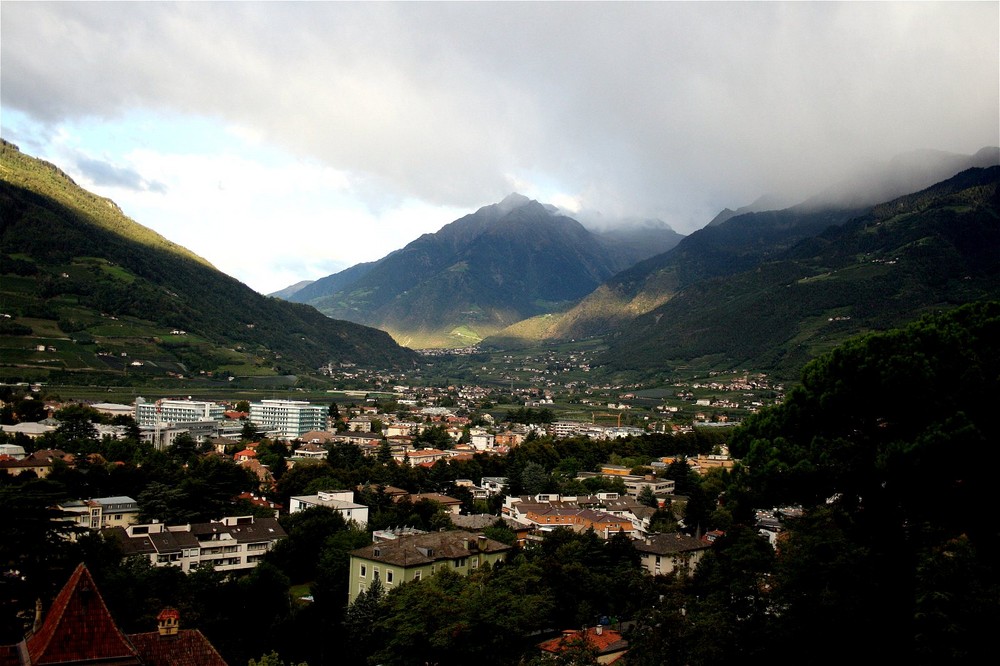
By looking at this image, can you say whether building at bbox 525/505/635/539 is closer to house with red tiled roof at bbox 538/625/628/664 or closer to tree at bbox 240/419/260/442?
house with red tiled roof at bbox 538/625/628/664

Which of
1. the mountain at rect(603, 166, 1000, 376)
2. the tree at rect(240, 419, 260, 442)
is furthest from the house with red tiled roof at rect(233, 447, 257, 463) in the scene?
the mountain at rect(603, 166, 1000, 376)

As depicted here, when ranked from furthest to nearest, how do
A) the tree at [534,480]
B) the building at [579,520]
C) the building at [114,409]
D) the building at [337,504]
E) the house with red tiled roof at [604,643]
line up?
the building at [114,409]
the tree at [534,480]
the building at [337,504]
the building at [579,520]
the house with red tiled roof at [604,643]

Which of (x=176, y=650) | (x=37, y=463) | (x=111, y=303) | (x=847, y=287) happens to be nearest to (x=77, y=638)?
(x=176, y=650)

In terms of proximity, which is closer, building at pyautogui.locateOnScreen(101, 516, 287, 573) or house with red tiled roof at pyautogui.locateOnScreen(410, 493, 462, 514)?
building at pyautogui.locateOnScreen(101, 516, 287, 573)

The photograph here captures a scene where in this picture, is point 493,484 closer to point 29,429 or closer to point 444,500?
point 444,500

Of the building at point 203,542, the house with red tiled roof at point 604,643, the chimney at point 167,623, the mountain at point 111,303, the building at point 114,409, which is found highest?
the mountain at point 111,303

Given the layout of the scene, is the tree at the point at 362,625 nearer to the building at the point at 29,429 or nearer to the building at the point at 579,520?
the building at the point at 579,520

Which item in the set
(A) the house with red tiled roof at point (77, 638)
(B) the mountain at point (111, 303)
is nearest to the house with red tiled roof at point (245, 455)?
(B) the mountain at point (111, 303)

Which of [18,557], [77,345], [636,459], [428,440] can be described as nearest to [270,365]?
[77,345]
